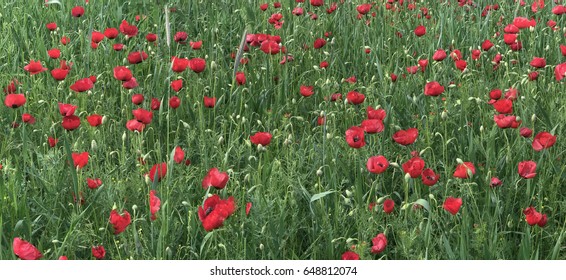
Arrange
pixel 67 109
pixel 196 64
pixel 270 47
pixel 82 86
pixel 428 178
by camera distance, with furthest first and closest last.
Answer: pixel 270 47 → pixel 196 64 → pixel 82 86 → pixel 67 109 → pixel 428 178

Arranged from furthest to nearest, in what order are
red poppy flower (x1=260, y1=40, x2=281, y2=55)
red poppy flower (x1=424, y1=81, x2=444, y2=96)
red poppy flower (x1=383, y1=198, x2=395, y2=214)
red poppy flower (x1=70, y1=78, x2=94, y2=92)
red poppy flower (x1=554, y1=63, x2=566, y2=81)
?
red poppy flower (x1=260, y1=40, x2=281, y2=55)
red poppy flower (x1=554, y1=63, x2=566, y2=81)
red poppy flower (x1=70, y1=78, x2=94, y2=92)
red poppy flower (x1=424, y1=81, x2=444, y2=96)
red poppy flower (x1=383, y1=198, x2=395, y2=214)

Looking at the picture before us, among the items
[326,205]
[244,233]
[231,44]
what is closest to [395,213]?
[326,205]

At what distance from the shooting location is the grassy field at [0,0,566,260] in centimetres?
195

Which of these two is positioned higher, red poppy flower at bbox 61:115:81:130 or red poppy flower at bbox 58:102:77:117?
red poppy flower at bbox 58:102:77:117

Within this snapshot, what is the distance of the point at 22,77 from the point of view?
123 inches

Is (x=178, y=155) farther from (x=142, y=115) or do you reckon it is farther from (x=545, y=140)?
(x=545, y=140)

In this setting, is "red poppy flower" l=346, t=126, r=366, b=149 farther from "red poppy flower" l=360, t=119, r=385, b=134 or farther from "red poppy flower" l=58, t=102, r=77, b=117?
"red poppy flower" l=58, t=102, r=77, b=117

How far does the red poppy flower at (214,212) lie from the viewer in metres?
1.70

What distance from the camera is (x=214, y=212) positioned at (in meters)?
1.71

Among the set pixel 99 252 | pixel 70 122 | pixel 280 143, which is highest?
pixel 70 122

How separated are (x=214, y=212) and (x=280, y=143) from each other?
919 mm

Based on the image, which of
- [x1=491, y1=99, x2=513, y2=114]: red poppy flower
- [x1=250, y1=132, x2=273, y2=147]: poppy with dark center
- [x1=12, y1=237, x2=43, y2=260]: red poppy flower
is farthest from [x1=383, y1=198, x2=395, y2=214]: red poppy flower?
[x1=12, y1=237, x2=43, y2=260]: red poppy flower

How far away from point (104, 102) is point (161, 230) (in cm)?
110

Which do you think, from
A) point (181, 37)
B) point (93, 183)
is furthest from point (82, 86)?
point (181, 37)
